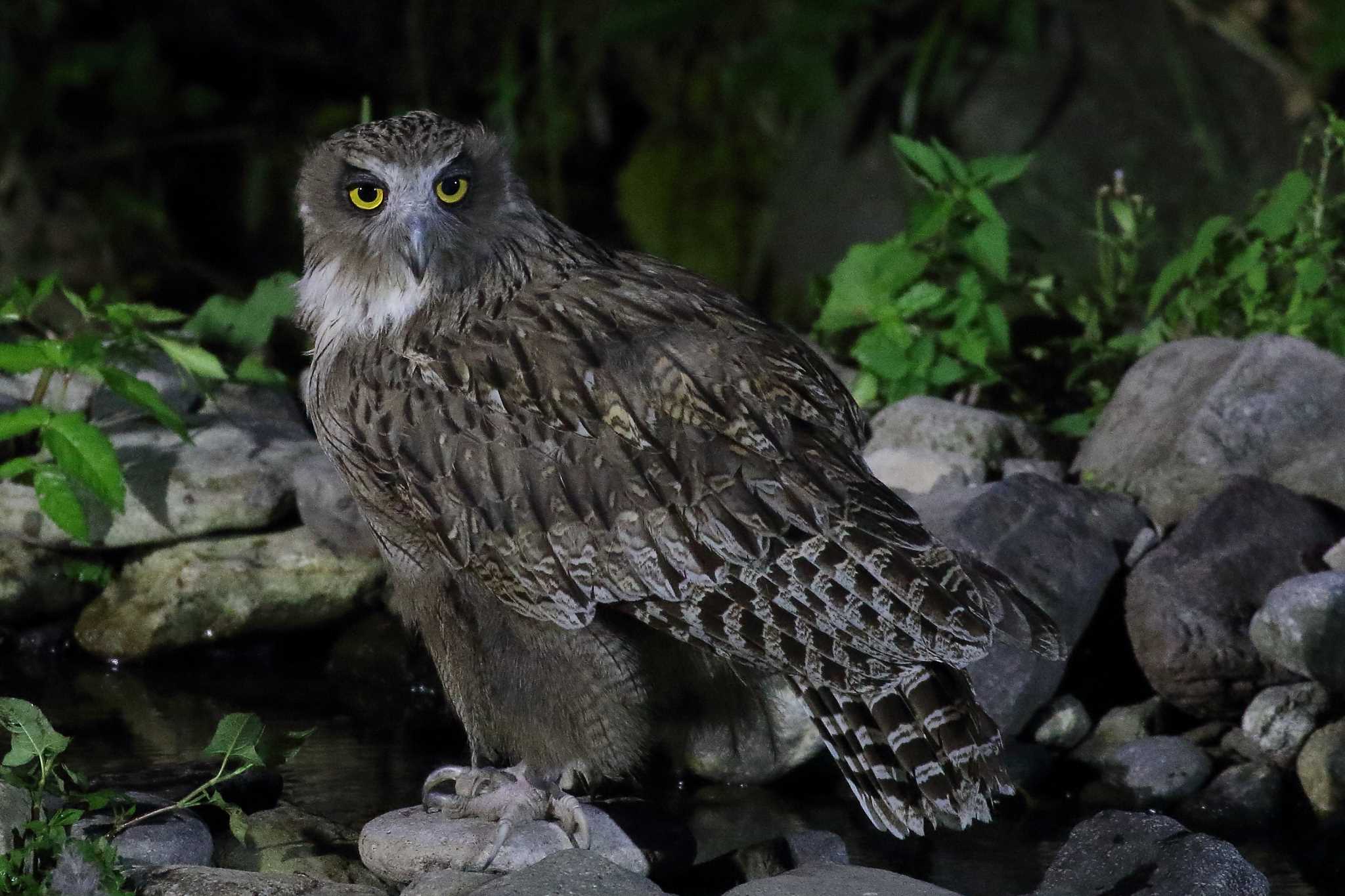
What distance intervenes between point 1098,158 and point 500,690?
17.8 ft

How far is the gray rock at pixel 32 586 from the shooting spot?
4375 millimetres

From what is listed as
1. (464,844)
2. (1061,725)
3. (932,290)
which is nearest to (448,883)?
(464,844)

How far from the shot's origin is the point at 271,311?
196 inches

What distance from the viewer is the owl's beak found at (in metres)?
3.36

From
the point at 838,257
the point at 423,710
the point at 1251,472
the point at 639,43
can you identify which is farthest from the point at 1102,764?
the point at 639,43

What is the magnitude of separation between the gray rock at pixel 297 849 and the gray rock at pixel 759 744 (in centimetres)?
76

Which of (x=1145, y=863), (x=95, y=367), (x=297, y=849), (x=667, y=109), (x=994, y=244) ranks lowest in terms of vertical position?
(x=297, y=849)

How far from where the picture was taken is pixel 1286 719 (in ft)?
12.1

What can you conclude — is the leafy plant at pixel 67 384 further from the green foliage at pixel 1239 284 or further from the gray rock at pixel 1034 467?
the green foliage at pixel 1239 284

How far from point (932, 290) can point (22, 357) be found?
242 cm

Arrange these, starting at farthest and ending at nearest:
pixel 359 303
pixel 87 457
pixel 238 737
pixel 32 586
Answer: pixel 32 586 < pixel 87 457 < pixel 359 303 < pixel 238 737

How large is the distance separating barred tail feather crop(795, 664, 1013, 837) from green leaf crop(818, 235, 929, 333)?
1.89 meters

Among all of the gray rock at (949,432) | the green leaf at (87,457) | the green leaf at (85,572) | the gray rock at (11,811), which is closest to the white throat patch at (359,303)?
the green leaf at (87,457)

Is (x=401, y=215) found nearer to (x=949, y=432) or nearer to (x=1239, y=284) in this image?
(x=949, y=432)
